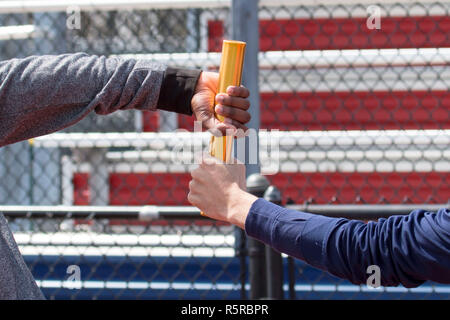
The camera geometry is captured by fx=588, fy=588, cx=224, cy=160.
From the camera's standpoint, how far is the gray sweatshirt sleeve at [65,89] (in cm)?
103

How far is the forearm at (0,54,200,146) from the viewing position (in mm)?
1032

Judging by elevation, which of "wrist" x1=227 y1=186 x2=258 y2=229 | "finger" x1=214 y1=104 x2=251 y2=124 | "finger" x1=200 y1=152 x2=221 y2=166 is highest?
"finger" x1=214 y1=104 x2=251 y2=124

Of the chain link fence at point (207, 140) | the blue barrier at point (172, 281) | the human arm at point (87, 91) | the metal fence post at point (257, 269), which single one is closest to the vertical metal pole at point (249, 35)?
the chain link fence at point (207, 140)

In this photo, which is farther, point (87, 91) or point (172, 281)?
point (172, 281)

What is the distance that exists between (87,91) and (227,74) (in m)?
0.27

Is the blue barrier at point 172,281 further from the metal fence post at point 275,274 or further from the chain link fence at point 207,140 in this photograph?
the metal fence post at point 275,274

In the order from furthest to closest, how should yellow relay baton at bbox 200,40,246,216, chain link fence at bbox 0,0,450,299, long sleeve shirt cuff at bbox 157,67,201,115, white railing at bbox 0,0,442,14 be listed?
chain link fence at bbox 0,0,450,299, white railing at bbox 0,0,442,14, long sleeve shirt cuff at bbox 157,67,201,115, yellow relay baton at bbox 200,40,246,216

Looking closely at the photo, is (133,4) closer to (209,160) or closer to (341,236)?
(209,160)

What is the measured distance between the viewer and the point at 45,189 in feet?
10.6

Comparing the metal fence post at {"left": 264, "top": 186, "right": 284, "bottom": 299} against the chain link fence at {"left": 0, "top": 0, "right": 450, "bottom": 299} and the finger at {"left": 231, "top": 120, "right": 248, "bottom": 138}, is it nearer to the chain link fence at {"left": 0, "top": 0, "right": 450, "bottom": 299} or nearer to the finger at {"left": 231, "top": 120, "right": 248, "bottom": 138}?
the chain link fence at {"left": 0, "top": 0, "right": 450, "bottom": 299}

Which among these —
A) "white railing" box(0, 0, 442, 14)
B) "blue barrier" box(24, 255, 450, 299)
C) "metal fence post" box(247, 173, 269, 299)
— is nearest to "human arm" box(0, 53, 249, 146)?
"metal fence post" box(247, 173, 269, 299)

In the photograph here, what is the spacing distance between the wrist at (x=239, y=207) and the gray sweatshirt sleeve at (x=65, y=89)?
0.24 meters

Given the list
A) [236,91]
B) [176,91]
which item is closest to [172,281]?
[176,91]

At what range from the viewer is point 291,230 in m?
1.00
